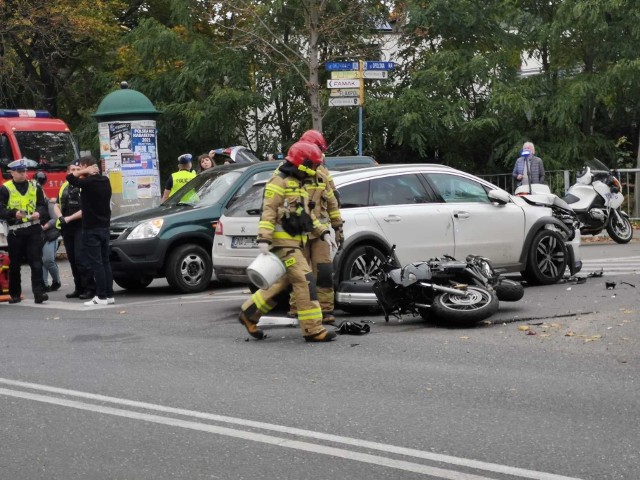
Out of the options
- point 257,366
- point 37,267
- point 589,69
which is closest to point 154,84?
point 589,69

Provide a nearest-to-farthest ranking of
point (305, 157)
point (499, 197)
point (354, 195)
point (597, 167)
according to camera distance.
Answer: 1. point (305, 157)
2. point (354, 195)
3. point (499, 197)
4. point (597, 167)

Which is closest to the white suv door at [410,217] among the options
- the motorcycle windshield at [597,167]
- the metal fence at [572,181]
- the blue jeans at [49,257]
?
the blue jeans at [49,257]

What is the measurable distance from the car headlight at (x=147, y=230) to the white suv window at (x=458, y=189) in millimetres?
3688

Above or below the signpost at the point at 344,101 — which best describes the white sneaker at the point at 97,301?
below

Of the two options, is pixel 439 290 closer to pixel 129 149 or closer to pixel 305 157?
pixel 305 157

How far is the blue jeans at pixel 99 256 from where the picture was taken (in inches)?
544

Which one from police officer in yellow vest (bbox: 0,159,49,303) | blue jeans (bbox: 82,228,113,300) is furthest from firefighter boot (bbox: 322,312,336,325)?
police officer in yellow vest (bbox: 0,159,49,303)

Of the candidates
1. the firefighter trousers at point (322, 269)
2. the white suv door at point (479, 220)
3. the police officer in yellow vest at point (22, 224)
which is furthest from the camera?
the police officer in yellow vest at point (22, 224)

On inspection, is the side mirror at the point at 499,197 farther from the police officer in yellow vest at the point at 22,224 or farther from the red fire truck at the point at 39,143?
the red fire truck at the point at 39,143

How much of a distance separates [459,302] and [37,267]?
235 inches

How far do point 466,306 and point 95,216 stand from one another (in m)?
5.05

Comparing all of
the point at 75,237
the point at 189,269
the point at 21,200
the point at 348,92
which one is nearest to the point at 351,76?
the point at 348,92

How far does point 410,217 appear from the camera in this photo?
41.5 feet

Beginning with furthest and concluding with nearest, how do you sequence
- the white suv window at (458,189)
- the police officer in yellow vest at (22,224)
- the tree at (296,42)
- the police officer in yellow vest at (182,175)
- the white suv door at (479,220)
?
the tree at (296,42) < the police officer in yellow vest at (182,175) < the police officer in yellow vest at (22,224) < the white suv window at (458,189) < the white suv door at (479,220)
